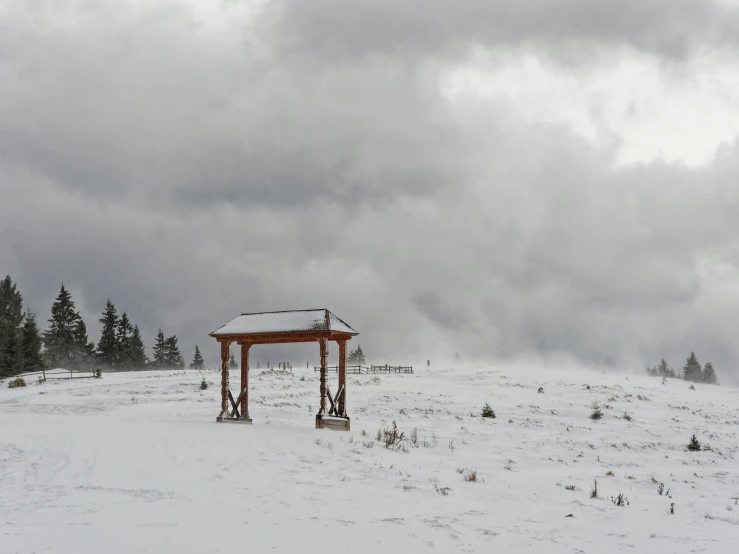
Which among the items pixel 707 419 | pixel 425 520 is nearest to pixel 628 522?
pixel 425 520

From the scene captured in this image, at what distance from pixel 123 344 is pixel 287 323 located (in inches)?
2584

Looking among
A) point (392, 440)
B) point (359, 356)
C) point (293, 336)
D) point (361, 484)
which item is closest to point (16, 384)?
point (293, 336)

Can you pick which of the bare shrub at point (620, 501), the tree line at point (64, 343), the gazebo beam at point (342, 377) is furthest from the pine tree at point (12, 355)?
the bare shrub at point (620, 501)

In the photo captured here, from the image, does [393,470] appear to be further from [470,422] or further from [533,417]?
[533,417]

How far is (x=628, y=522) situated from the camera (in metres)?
10.6

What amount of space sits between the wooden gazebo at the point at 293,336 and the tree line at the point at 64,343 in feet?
161

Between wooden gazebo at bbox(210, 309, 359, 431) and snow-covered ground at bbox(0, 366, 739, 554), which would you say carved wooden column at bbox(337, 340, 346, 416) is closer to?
wooden gazebo at bbox(210, 309, 359, 431)

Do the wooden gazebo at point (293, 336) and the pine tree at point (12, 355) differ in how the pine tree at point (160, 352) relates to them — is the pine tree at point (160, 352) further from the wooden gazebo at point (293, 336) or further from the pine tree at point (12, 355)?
the wooden gazebo at point (293, 336)

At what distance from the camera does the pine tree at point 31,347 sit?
2462 inches

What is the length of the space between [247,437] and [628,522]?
11414 mm

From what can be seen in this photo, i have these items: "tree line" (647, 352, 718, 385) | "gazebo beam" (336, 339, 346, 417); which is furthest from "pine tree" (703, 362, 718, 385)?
"gazebo beam" (336, 339, 346, 417)

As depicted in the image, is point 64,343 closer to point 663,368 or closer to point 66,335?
point 66,335

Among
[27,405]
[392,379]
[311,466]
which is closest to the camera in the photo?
[311,466]

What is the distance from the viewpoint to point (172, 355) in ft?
315
